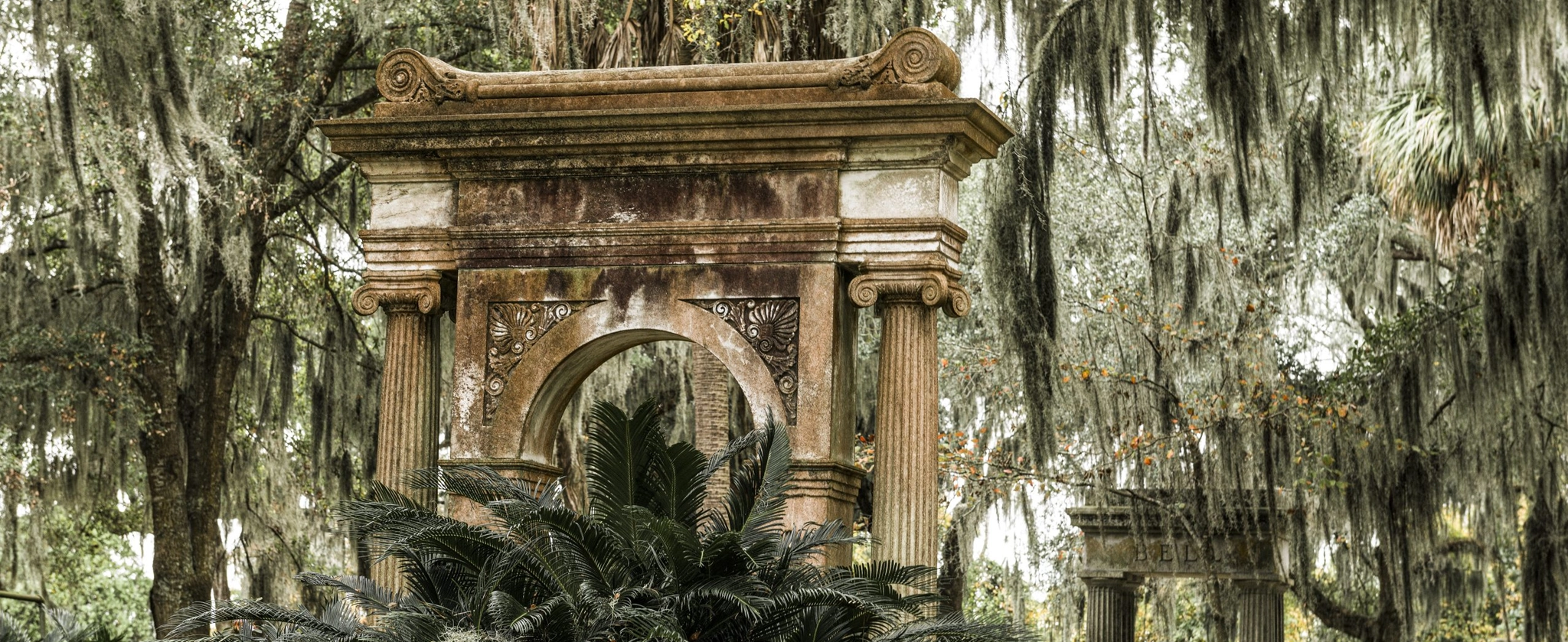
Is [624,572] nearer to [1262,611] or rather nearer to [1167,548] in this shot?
[1167,548]

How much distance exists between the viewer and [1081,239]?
16234 mm

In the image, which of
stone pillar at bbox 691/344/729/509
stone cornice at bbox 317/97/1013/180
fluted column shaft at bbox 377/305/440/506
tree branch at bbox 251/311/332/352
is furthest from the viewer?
tree branch at bbox 251/311/332/352

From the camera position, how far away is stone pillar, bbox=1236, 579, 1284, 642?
14.7 meters

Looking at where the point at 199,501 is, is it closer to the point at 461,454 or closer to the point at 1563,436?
the point at 461,454

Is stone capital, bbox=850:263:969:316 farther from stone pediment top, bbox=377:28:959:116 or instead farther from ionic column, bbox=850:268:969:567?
stone pediment top, bbox=377:28:959:116

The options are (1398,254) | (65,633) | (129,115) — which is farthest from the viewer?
(1398,254)

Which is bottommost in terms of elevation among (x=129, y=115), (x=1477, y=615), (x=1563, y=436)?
(x=1477, y=615)

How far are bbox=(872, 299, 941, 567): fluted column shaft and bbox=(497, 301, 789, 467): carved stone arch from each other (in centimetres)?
48

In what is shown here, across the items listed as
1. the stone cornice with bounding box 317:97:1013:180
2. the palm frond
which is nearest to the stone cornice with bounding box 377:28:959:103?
the stone cornice with bounding box 317:97:1013:180

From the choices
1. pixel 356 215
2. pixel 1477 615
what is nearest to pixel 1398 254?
pixel 1477 615

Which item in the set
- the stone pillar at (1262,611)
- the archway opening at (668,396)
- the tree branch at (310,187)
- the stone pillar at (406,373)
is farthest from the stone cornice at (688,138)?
the stone pillar at (1262,611)

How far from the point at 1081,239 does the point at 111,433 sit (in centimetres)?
887

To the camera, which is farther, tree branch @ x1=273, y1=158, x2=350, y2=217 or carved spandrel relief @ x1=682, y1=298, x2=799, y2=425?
tree branch @ x1=273, y1=158, x2=350, y2=217

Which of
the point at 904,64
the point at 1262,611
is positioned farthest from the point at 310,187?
the point at 904,64
